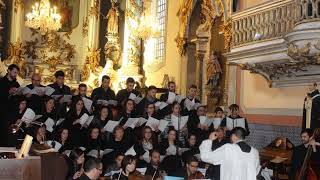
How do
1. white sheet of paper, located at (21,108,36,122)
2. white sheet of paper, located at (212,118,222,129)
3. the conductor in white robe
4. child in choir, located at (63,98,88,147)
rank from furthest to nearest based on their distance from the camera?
1. white sheet of paper, located at (212,118,222,129)
2. child in choir, located at (63,98,88,147)
3. white sheet of paper, located at (21,108,36,122)
4. the conductor in white robe

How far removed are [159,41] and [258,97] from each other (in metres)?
8.31

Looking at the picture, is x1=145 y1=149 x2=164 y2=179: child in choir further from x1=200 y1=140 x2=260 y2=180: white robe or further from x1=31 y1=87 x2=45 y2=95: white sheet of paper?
x1=31 y1=87 x2=45 y2=95: white sheet of paper

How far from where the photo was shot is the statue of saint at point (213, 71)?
14.9 meters

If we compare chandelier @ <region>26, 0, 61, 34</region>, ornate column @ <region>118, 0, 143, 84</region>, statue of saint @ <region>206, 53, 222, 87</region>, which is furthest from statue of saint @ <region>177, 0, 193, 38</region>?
chandelier @ <region>26, 0, 61, 34</region>

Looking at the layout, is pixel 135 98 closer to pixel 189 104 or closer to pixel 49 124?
pixel 189 104

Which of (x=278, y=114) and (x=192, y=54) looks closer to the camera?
(x=278, y=114)

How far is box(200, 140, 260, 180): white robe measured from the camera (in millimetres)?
6828

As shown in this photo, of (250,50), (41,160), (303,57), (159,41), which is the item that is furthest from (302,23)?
(159,41)

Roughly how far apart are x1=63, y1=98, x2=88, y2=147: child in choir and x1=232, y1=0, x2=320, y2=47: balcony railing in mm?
4027

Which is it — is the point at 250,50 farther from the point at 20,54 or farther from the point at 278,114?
the point at 20,54

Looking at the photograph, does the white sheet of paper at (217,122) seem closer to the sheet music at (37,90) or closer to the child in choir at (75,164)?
the sheet music at (37,90)

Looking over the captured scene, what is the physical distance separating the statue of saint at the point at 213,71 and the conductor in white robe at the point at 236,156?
26.4ft

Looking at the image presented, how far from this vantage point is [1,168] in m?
6.03

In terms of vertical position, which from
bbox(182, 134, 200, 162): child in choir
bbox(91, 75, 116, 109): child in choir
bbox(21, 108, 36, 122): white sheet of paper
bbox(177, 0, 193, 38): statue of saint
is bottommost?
bbox(182, 134, 200, 162): child in choir
